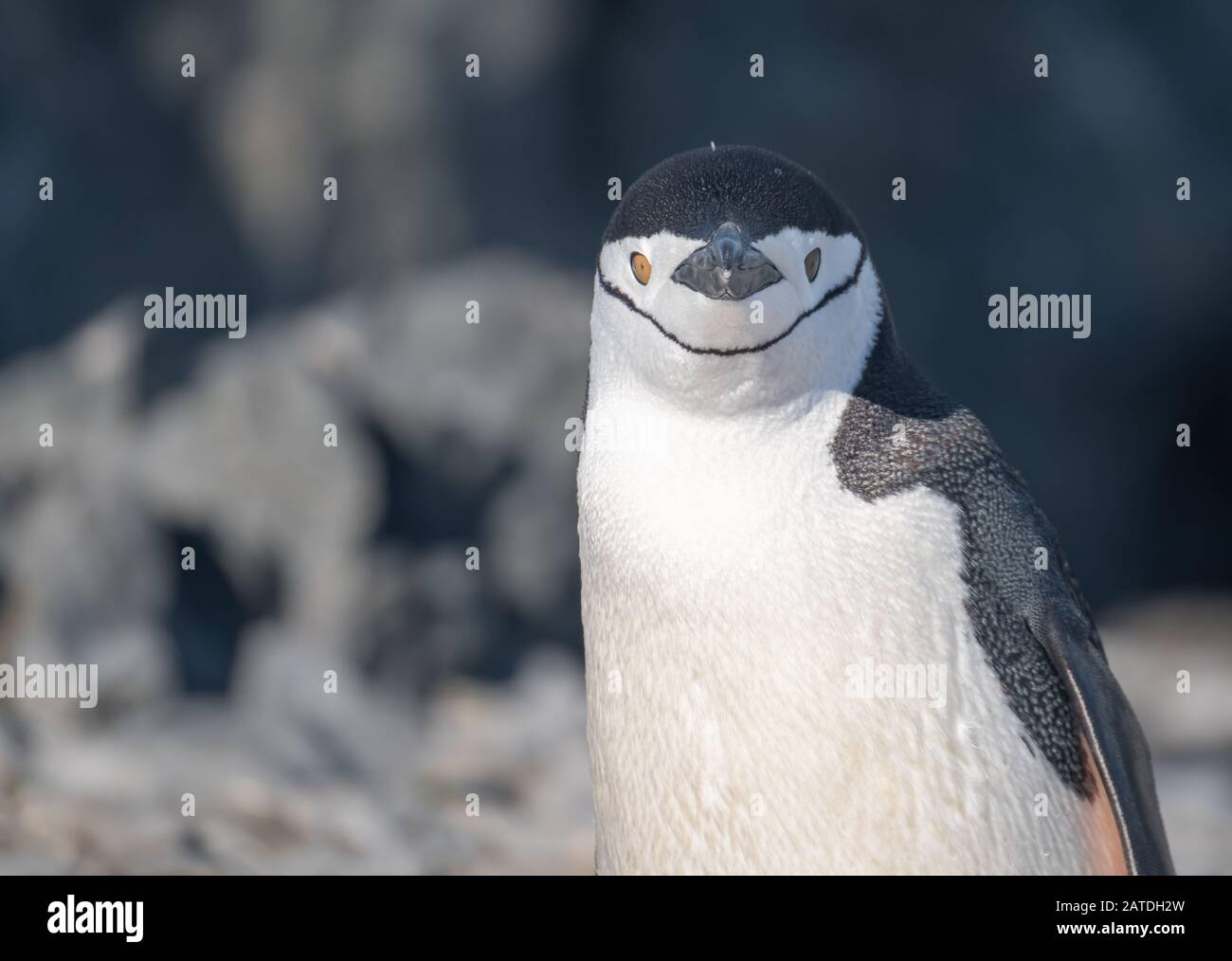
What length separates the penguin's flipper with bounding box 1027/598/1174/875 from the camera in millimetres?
1240

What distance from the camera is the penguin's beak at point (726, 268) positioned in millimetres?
1146

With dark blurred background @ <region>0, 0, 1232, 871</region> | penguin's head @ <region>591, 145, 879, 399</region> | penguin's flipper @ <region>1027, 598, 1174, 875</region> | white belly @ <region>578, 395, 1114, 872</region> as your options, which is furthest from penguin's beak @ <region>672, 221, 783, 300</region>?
dark blurred background @ <region>0, 0, 1232, 871</region>

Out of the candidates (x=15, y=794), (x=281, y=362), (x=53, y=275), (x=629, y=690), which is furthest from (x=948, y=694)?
(x=53, y=275)

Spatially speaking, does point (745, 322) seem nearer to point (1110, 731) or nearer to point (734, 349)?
point (734, 349)

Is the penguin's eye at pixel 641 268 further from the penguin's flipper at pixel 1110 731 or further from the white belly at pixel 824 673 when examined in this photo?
the penguin's flipper at pixel 1110 731

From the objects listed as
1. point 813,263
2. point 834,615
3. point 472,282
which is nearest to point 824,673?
point 834,615

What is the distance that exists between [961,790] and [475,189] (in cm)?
228

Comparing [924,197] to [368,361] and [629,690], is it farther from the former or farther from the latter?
[629,690]

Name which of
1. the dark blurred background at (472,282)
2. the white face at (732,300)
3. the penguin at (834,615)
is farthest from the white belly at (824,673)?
the dark blurred background at (472,282)

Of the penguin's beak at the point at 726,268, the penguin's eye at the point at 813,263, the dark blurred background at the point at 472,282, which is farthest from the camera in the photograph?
the dark blurred background at the point at 472,282

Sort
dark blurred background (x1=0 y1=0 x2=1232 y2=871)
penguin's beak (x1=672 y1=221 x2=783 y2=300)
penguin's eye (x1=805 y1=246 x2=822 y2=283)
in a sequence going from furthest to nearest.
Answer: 1. dark blurred background (x1=0 y1=0 x2=1232 y2=871)
2. penguin's eye (x1=805 y1=246 x2=822 y2=283)
3. penguin's beak (x1=672 y1=221 x2=783 y2=300)

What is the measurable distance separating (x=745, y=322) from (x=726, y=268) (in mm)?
65

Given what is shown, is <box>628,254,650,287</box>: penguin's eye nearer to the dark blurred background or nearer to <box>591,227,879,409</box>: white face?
<box>591,227,879,409</box>: white face

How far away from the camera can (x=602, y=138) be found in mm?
3168
